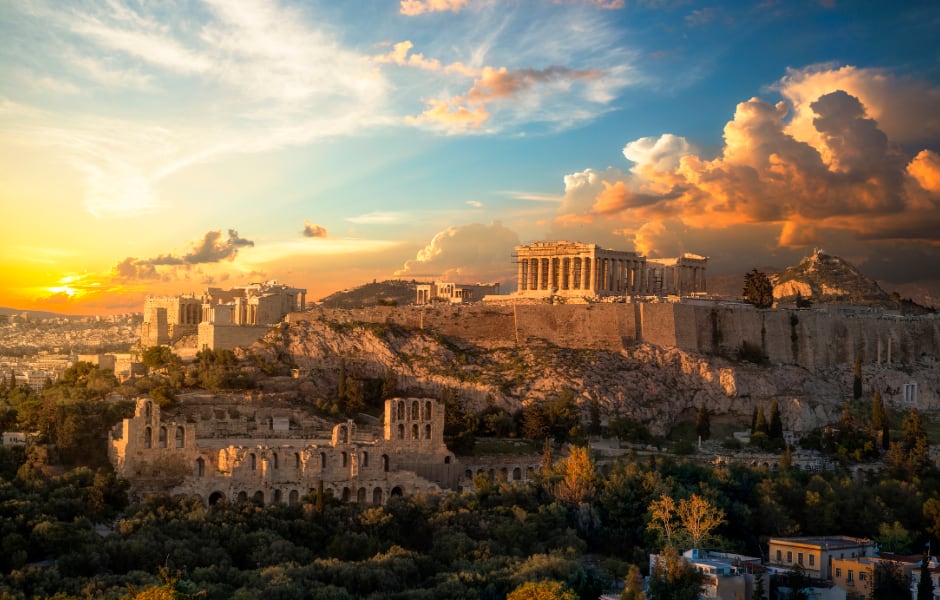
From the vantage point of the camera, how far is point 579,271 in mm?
74062

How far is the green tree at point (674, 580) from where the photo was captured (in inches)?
1362

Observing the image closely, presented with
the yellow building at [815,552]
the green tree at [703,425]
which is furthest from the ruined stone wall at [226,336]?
the yellow building at [815,552]

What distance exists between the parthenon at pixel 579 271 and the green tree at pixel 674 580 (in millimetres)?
35880

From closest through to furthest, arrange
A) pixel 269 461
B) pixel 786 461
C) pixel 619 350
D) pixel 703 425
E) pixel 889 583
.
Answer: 1. pixel 889 583
2. pixel 269 461
3. pixel 786 461
4. pixel 703 425
5. pixel 619 350

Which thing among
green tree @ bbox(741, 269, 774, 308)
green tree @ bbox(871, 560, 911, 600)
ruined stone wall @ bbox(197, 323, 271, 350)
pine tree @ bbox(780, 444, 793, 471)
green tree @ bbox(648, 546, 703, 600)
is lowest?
→ green tree @ bbox(871, 560, 911, 600)

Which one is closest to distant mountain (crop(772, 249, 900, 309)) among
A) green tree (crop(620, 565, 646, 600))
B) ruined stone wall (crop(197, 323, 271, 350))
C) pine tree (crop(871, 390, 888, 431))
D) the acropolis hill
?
the acropolis hill

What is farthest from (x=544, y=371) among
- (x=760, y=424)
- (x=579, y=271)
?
(x=579, y=271)

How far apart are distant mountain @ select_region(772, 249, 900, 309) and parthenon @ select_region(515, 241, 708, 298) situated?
83.1 ft

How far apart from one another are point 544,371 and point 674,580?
993 inches

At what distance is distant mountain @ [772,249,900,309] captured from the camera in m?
98.8

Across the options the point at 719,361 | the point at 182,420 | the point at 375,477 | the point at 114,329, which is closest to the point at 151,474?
the point at 182,420

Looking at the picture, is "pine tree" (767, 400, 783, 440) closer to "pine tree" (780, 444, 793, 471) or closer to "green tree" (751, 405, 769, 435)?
"green tree" (751, 405, 769, 435)

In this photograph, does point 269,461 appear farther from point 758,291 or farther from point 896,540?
point 758,291

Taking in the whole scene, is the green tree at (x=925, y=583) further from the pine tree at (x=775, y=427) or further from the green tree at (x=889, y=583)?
the pine tree at (x=775, y=427)
